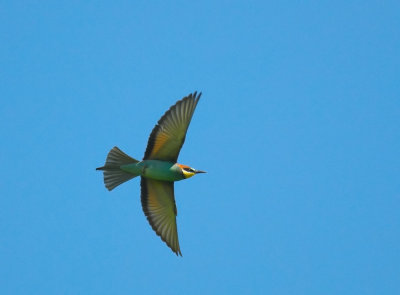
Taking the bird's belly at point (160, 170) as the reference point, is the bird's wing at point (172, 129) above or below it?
above

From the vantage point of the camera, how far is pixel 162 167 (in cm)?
887

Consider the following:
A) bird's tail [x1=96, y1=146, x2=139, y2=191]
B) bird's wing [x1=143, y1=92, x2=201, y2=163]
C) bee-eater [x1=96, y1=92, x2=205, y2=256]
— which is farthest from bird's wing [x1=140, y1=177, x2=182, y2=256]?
bird's wing [x1=143, y1=92, x2=201, y2=163]

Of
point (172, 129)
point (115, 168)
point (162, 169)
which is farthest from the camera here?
point (115, 168)

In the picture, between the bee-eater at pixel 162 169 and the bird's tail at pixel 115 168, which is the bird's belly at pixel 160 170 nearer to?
the bee-eater at pixel 162 169

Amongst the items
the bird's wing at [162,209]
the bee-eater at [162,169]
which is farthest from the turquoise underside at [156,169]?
the bird's wing at [162,209]

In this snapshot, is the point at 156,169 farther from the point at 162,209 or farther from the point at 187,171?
the point at 162,209

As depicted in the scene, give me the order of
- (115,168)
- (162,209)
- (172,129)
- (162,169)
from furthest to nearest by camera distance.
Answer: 1. (162,209)
2. (115,168)
3. (162,169)
4. (172,129)

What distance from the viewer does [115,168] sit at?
29.5ft

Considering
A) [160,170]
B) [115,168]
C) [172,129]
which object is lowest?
[160,170]

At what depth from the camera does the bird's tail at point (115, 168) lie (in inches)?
348

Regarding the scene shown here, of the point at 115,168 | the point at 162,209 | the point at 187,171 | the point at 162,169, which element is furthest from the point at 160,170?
the point at 162,209

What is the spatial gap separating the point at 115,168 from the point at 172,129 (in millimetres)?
1026

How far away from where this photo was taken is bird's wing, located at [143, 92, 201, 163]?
855cm

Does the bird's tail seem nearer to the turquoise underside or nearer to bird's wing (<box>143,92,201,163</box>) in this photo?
the turquoise underside
